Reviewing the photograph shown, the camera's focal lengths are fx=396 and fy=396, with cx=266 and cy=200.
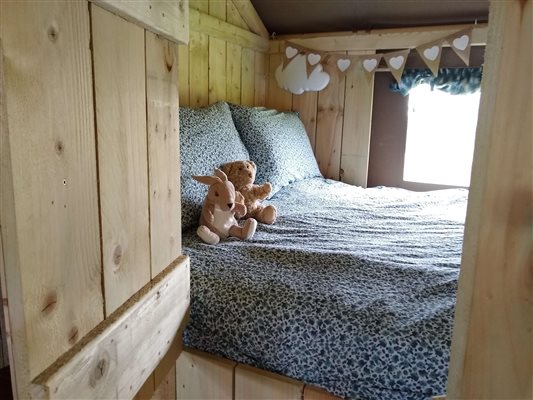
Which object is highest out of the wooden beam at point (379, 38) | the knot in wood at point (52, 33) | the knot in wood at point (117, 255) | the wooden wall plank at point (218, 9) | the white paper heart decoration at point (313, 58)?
the wooden wall plank at point (218, 9)

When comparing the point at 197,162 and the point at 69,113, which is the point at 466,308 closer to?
the point at 69,113

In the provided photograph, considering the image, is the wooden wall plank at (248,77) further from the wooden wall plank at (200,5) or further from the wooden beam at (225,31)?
the wooden wall plank at (200,5)

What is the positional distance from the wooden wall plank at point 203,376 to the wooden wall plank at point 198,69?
1.35 m

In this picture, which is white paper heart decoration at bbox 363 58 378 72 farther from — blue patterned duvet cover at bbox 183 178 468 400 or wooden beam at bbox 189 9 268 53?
blue patterned duvet cover at bbox 183 178 468 400

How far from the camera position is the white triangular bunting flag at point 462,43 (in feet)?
7.23

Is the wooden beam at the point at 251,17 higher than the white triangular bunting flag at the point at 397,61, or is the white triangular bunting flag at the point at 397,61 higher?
the wooden beam at the point at 251,17

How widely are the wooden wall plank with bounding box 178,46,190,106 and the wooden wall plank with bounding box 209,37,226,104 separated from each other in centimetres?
21

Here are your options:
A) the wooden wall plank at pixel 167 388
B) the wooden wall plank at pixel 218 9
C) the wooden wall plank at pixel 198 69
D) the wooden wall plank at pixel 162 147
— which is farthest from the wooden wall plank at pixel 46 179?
the wooden wall plank at pixel 218 9

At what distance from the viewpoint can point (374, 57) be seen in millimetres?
2443

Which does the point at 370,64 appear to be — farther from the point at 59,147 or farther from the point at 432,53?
the point at 59,147

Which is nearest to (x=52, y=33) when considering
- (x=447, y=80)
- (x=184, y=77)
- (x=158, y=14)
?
(x=158, y=14)

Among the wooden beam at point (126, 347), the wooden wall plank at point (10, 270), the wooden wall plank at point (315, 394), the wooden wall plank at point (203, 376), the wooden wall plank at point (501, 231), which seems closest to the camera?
the wooden wall plank at point (501, 231)

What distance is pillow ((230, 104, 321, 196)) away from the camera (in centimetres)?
191

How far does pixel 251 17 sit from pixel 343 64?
0.65m
